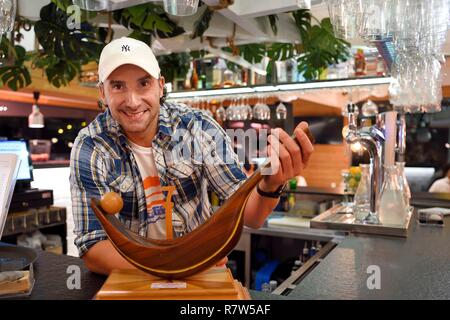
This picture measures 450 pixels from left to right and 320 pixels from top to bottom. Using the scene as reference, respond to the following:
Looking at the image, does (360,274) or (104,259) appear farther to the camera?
(360,274)

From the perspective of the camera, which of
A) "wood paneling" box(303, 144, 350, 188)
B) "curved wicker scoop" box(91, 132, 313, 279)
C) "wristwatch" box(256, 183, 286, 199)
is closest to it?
"curved wicker scoop" box(91, 132, 313, 279)

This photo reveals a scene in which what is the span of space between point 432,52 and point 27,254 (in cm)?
194

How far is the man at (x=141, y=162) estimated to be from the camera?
995mm

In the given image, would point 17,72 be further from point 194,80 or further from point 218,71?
point 218,71

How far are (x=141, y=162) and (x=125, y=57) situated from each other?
34 centimetres


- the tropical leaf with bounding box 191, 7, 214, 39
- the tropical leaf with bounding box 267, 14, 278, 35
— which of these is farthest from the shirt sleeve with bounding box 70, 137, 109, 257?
the tropical leaf with bounding box 267, 14, 278, 35

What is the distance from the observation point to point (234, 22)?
2.40 metres

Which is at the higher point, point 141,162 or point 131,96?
point 131,96

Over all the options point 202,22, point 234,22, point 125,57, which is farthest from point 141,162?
point 234,22

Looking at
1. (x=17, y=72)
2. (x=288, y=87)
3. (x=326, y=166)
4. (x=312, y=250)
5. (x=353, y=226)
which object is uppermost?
(x=17, y=72)

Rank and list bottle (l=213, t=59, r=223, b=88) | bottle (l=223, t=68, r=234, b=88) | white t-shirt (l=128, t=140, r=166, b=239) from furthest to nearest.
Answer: bottle (l=213, t=59, r=223, b=88), bottle (l=223, t=68, r=234, b=88), white t-shirt (l=128, t=140, r=166, b=239)

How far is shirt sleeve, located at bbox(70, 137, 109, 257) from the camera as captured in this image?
41.4 inches

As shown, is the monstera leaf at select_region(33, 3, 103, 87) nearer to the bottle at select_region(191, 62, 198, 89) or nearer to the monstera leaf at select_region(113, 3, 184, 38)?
the monstera leaf at select_region(113, 3, 184, 38)

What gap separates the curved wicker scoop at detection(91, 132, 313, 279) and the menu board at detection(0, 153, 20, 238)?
306 mm
